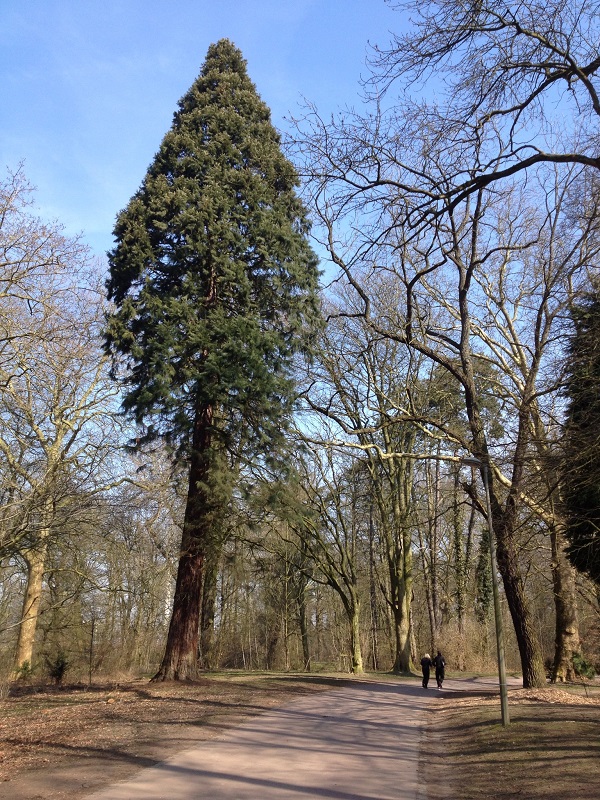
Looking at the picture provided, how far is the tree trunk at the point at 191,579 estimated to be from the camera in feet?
58.3

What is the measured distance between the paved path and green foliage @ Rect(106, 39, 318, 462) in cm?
774

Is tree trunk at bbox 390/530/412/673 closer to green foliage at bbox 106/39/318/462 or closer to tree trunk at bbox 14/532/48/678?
green foliage at bbox 106/39/318/462

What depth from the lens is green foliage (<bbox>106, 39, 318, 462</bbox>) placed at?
1775 centimetres

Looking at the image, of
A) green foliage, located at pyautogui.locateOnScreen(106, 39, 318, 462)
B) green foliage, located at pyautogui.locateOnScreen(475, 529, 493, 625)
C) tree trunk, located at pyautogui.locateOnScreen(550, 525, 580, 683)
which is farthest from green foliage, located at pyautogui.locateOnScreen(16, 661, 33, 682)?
green foliage, located at pyautogui.locateOnScreen(475, 529, 493, 625)

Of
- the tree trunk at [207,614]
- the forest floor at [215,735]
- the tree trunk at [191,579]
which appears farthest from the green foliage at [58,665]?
the tree trunk at [207,614]

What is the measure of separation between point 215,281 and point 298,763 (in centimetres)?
1334

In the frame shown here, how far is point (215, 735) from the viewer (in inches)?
449

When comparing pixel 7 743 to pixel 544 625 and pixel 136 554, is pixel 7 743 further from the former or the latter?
pixel 544 625

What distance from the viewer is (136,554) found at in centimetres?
3266

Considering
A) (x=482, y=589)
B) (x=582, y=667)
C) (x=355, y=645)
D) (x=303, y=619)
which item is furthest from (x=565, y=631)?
(x=303, y=619)

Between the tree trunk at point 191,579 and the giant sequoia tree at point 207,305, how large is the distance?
0.11ft

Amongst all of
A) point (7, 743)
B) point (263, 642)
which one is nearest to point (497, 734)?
point (7, 743)

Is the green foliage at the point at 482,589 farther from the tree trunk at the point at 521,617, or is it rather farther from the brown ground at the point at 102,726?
the brown ground at the point at 102,726

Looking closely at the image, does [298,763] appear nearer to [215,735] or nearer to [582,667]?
[215,735]
